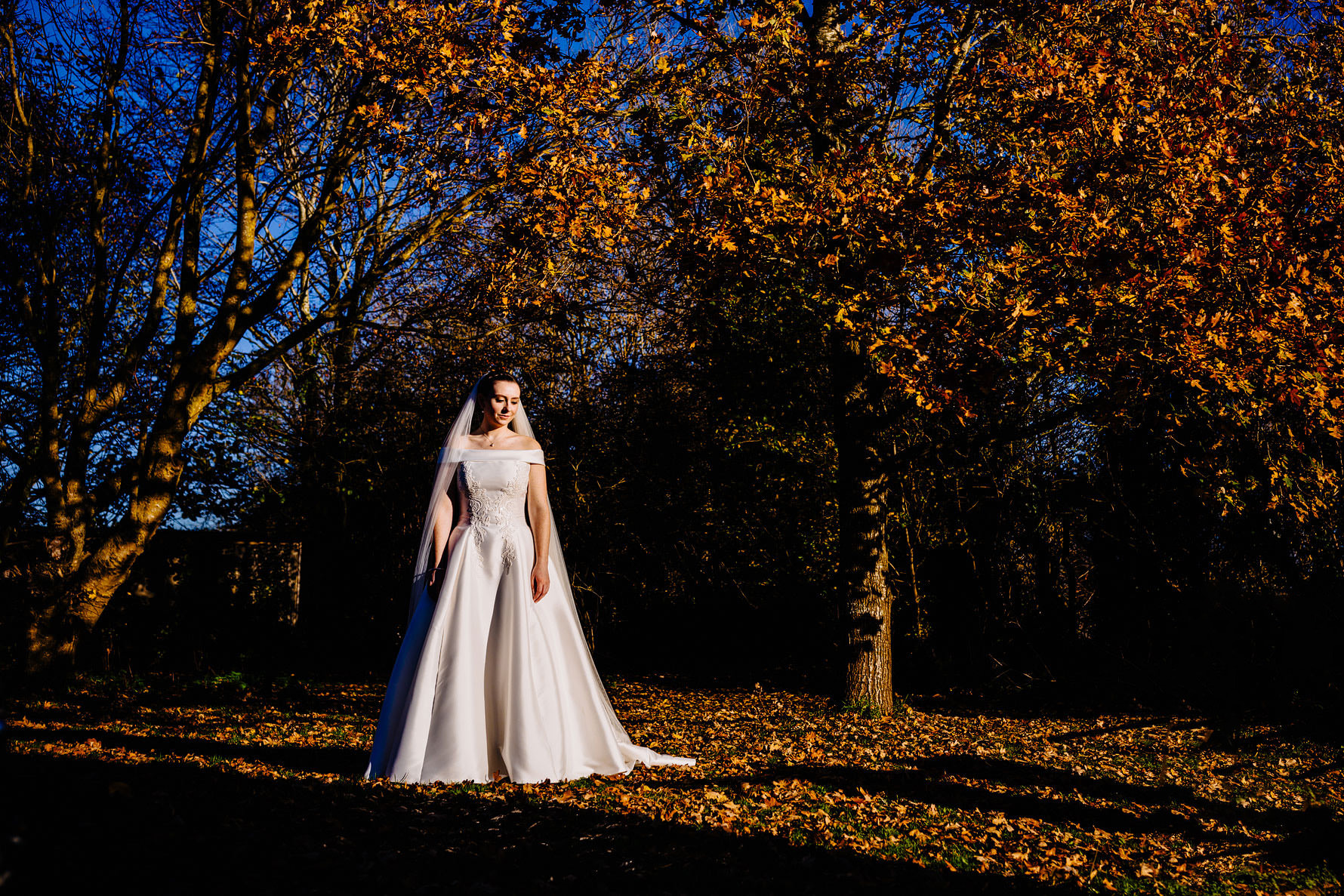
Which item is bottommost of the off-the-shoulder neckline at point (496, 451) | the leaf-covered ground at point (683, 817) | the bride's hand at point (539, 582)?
the leaf-covered ground at point (683, 817)

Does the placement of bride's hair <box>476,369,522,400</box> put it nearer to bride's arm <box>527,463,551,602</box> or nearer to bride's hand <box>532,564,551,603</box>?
bride's arm <box>527,463,551,602</box>

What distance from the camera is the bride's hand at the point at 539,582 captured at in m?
5.67

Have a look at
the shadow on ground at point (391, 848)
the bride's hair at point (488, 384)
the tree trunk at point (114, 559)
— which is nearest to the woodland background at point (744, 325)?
the tree trunk at point (114, 559)

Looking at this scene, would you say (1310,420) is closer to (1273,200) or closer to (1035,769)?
(1273,200)

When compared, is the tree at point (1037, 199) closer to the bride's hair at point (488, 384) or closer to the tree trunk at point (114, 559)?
the bride's hair at point (488, 384)

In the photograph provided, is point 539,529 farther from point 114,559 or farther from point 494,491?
point 114,559

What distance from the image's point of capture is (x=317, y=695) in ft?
36.3

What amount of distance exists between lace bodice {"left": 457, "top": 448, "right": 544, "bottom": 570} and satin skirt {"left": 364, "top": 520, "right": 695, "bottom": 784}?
0.02 metres

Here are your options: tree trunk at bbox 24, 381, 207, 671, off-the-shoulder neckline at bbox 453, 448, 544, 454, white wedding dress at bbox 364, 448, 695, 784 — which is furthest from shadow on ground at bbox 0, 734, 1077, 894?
tree trunk at bbox 24, 381, 207, 671

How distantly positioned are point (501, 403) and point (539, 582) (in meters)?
1.15

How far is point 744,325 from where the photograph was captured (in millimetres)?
12016

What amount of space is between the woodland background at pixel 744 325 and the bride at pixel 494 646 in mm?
3002

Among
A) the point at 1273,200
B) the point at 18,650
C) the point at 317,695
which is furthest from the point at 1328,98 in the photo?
the point at 18,650

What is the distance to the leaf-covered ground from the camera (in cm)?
361
